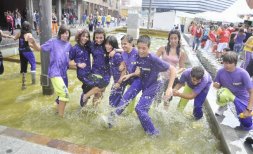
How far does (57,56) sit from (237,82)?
11.1ft

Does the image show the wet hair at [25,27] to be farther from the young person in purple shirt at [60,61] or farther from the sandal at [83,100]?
the sandal at [83,100]

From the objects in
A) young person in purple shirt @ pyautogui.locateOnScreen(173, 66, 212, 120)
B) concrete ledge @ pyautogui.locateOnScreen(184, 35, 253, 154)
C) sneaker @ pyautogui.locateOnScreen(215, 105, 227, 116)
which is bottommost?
concrete ledge @ pyautogui.locateOnScreen(184, 35, 253, 154)

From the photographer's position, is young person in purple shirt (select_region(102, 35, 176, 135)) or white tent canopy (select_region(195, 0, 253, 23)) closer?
young person in purple shirt (select_region(102, 35, 176, 135))

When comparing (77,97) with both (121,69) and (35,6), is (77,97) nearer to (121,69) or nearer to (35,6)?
(121,69)

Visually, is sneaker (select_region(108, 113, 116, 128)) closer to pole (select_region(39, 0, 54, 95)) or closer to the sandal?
the sandal

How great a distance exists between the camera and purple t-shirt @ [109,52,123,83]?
192 inches

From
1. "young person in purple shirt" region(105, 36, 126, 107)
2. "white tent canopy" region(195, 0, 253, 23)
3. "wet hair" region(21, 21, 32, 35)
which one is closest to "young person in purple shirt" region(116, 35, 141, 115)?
"young person in purple shirt" region(105, 36, 126, 107)

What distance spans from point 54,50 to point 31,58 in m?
2.46

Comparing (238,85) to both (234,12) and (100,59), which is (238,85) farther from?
(234,12)

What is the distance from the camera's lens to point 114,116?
471 cm

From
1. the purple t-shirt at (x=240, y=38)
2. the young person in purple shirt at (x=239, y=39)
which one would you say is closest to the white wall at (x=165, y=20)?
the young person in purple shirt at (x=239, y=39)

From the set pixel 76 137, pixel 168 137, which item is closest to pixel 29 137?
pixel 76 137

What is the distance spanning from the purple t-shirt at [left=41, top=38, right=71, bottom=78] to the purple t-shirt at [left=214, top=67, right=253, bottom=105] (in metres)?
3.02

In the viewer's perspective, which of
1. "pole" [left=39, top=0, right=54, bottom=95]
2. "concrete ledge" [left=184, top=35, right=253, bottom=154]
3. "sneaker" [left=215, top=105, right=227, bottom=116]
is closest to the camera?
"concrete ledge" [left=184, top=35, right=253, bottom=154]
